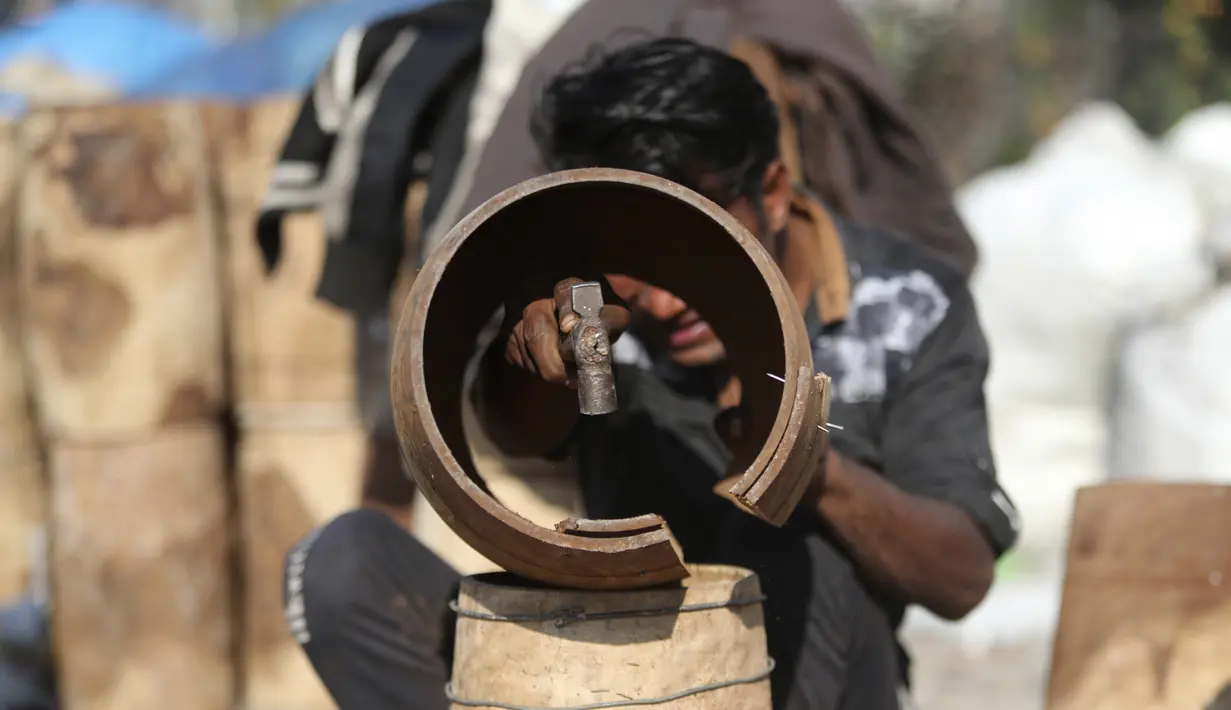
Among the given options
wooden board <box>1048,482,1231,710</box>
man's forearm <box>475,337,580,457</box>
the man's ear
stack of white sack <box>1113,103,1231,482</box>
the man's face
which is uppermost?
the man's ear

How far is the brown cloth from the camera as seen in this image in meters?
2.80

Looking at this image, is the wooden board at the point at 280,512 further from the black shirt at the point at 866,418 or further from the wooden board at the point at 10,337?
the black shirt at the point at 866,418

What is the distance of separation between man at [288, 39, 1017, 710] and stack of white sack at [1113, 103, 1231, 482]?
1867mm

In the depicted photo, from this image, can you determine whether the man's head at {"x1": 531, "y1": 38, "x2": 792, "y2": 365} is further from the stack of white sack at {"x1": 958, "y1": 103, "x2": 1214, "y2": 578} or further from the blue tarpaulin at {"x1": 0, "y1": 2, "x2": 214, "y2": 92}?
the blue tarpaulin at {"x1": 0, "y1": 2, "x2": 214, "y2": 92}

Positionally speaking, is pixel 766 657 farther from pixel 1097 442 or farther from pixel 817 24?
pixel 1097 442

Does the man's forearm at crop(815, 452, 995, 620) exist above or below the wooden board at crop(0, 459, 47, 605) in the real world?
above

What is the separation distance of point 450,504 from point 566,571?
Answer: 0.47 feet

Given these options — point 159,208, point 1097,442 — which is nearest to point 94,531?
point 159,208

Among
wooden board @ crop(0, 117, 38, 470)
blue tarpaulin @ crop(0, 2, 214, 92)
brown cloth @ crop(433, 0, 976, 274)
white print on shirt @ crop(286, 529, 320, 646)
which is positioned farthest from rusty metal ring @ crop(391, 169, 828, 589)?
blue tarpaulin @ crop(0, 2, 214, 92)

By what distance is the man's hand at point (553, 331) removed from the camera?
1.66 meters

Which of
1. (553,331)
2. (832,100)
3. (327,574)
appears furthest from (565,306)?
(832,100)

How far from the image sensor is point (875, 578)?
2.09 meters

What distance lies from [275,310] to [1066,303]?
8.11ft

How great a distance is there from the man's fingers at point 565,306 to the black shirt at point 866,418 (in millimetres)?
596
